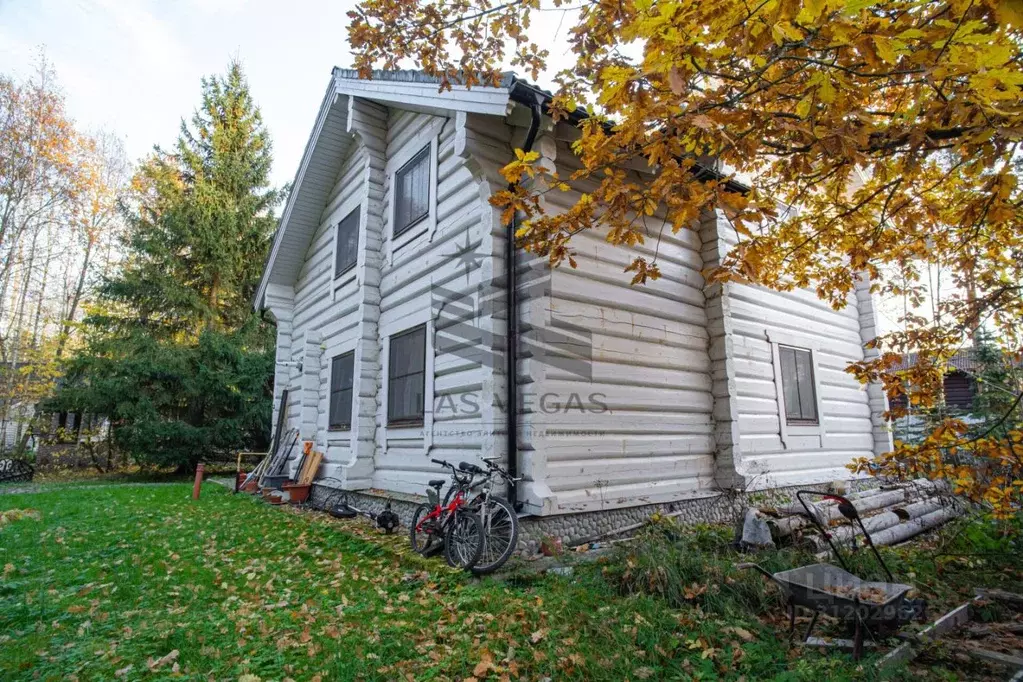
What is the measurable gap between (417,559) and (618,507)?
233 cm

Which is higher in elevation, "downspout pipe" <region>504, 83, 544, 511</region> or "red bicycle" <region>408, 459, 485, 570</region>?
"downspout pipe" <region>504, 83, 544, 511</region>

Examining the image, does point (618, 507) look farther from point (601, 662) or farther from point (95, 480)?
point (95, 480)

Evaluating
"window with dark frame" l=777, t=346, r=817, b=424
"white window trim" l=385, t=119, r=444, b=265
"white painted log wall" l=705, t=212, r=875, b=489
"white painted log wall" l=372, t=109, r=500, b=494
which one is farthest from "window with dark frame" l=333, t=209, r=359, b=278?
"window with dark frame" l=777, t=346, r=817, b=424

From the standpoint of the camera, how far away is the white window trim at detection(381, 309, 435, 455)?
23.5 ft

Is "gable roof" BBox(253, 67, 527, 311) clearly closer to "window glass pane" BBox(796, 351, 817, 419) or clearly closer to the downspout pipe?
the downspout pipe

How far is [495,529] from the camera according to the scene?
5277mm

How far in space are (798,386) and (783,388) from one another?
1.88 ft

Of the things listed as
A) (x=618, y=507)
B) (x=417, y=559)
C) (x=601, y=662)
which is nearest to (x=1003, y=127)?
(x=601, y=662)

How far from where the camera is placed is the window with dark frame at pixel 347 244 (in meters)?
10.0

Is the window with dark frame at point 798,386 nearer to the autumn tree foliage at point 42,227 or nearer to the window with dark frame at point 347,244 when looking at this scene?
the window with dark frame at point 347,244

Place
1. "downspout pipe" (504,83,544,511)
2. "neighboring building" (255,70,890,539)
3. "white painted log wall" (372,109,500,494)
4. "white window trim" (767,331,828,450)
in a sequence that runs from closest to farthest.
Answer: "downspout pipe" (504,83,544,511) < "neighboring building" (255,70,890,539) < "white painted log wall" (372,109,500,494) < "white window trim" (767,331,828,450)

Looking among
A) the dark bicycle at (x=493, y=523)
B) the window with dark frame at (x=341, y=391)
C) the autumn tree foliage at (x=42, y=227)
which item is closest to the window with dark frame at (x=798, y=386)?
the dark bicycle at (x=493, y=523)

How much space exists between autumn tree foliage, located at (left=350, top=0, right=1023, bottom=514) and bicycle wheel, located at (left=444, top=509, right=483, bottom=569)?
2.67 meters

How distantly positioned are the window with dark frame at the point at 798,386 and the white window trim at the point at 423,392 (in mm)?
5728
